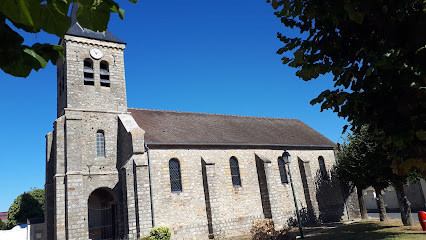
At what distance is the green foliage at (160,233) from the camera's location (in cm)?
1477

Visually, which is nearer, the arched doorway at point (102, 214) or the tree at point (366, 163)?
the tree at point (366, 163)

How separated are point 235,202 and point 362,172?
27.7ft

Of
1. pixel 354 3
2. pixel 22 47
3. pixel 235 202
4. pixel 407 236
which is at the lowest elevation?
pixel 407 236

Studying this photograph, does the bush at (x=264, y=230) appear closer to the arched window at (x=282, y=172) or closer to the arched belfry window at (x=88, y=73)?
the arched window at (x=282, y=172)

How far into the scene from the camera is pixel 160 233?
1485 centimetres

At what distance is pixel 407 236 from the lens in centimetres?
1243

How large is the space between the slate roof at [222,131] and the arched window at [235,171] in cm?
124

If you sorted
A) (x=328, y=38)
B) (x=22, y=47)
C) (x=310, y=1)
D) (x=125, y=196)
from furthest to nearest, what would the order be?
(x=125, y=196) < (x=328, y=38) < (x=310, y=1) < (x=22, y=47)

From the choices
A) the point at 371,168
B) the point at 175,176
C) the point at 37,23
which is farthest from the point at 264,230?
the point at 37,23

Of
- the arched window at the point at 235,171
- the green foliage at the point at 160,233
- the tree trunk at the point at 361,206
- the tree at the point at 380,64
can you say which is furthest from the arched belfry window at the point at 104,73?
the tree trunk at the point at 361,206

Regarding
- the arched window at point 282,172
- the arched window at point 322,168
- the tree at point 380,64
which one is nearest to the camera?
the tree at point 380,64

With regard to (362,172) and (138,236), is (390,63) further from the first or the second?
(362,172)

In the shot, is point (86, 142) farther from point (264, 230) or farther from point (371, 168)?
point (371, 168)

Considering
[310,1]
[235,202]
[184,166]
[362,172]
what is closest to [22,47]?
→ [310,1]
